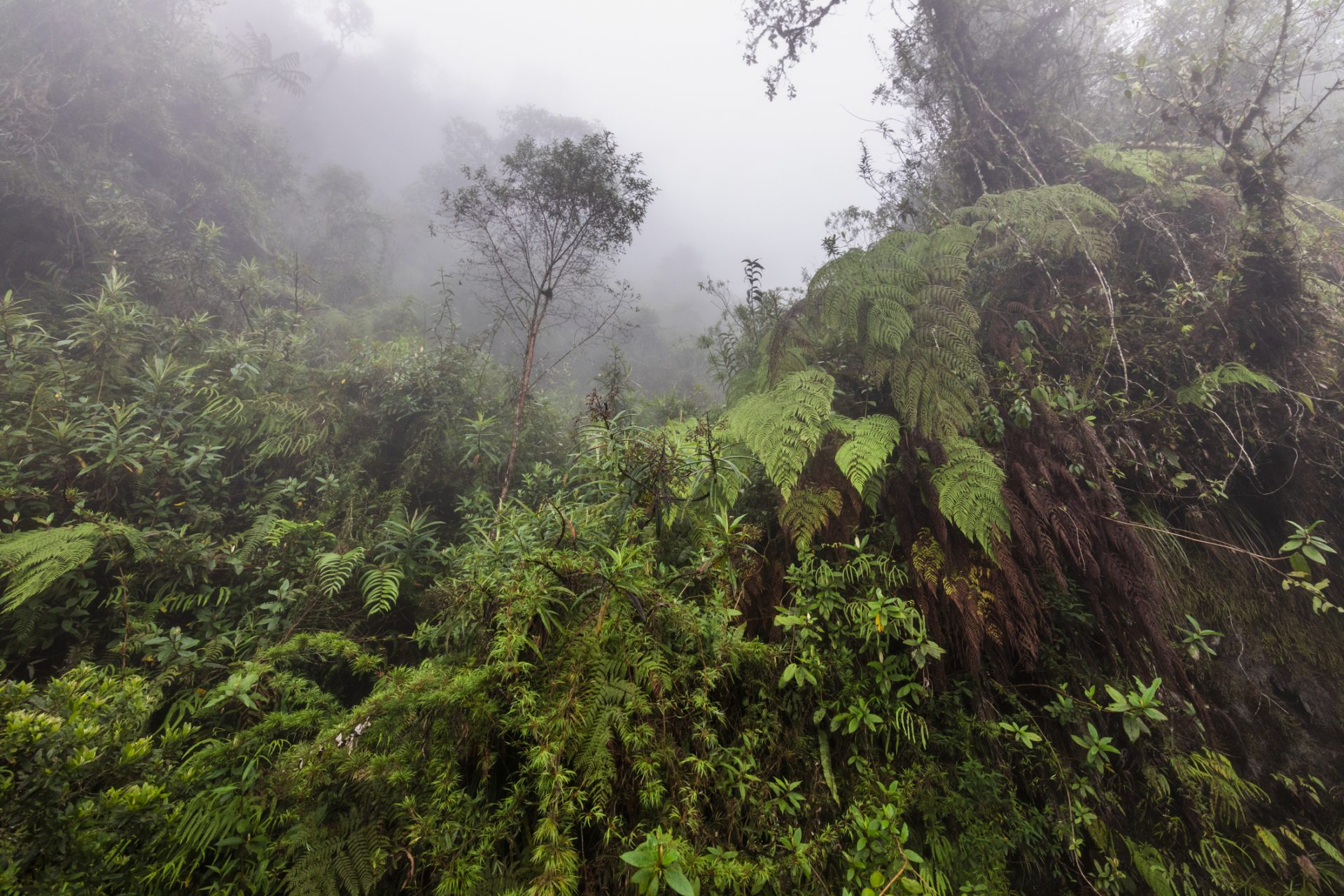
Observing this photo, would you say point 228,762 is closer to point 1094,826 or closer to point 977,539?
point 977,539

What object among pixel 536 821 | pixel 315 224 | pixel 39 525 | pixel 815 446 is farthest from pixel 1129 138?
pixel 315 224

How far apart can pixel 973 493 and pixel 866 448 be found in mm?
434

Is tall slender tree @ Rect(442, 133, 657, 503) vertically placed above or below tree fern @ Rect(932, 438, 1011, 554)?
above

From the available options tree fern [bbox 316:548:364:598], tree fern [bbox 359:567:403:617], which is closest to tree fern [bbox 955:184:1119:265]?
tree fern [bbox 359:567:403:617]

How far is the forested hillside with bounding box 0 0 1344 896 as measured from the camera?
1.29 meters

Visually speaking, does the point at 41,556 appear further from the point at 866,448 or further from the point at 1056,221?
the point at 1056,221

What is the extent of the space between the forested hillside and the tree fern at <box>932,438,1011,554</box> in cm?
1

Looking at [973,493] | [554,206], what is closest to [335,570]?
[973,493]

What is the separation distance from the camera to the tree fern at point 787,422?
2053mm

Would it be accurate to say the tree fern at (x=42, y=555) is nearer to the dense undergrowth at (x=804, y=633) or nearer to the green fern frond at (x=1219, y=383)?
the dense undergrowth at (x=804, y=633)

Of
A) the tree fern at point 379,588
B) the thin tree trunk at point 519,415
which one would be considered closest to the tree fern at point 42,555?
the tree fern at point 379,588

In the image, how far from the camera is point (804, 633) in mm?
1652

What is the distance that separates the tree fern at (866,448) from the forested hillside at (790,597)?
19 mm

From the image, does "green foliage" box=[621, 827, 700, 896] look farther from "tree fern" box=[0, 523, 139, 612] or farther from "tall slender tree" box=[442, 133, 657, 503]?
"tall slender tree" box=[442, 133, 657, 503]
